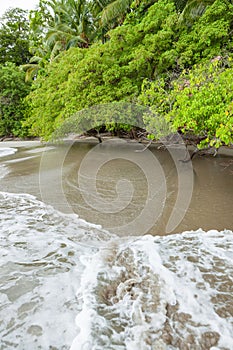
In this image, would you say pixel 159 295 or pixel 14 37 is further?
pixel 14 37

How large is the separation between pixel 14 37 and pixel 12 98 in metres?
10.2

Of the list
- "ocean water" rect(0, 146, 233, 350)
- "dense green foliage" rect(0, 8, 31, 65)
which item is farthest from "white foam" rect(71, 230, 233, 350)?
"dense green foliage" rect(0, 8, 31, 65)

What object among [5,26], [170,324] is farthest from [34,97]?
[5,26]

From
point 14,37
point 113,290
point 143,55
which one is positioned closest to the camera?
point 113,290

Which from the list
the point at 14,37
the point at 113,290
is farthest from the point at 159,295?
the point at 14,37

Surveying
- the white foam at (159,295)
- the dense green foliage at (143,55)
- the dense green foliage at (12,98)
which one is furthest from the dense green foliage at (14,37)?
the white foam at (159,295)

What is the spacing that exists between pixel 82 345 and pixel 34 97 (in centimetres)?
1058

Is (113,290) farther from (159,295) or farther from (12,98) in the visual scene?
(12,98)

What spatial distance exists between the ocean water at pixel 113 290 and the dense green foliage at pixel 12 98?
55.2 ft

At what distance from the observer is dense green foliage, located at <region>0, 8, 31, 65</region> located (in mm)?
23016

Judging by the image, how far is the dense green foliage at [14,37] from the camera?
23.0m

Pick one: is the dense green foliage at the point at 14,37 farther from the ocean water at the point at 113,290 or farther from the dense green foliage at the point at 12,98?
the ocean water at the point at 113,290

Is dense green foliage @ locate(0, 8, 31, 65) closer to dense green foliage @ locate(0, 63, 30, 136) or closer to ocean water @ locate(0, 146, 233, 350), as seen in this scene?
dense green foliage @ locate(0, 63, 30, 136)

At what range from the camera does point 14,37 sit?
23531mm
